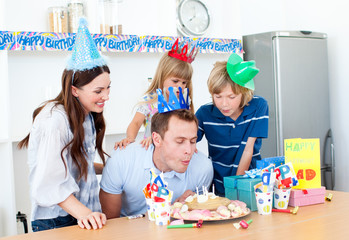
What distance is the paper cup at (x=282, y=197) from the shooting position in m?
1.82

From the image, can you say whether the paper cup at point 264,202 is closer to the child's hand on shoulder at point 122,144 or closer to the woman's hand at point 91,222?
the woman's hand at point 91,222

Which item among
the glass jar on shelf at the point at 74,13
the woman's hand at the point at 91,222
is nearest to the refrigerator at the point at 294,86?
the glass jar on shelf at the point at 74,13

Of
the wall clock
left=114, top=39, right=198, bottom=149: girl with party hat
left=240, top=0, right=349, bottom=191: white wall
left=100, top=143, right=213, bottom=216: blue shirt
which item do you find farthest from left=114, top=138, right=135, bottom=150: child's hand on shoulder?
left=240, top=0, right=349, bottom=191: white wall

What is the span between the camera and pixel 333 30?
416cm

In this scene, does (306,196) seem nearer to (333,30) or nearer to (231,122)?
(231,122)

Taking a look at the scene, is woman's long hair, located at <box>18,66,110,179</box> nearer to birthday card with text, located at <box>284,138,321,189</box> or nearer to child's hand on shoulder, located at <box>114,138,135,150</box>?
child's hand on shoulder, located at <box>114,138,135,150</box>

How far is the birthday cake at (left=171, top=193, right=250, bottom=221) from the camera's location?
166 centimetres

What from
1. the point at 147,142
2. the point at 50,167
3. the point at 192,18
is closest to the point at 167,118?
the point at 147,142

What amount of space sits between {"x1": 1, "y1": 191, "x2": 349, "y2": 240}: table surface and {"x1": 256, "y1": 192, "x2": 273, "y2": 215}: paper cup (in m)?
0.03

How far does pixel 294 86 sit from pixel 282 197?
2225mm

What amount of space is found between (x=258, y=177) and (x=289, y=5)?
302 centimetres

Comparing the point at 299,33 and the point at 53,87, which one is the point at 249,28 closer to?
the point at 299,33

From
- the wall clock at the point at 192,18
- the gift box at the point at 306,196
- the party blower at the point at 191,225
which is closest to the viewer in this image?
the party blower at the point at 191,225

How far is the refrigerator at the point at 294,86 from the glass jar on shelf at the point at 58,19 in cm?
163
